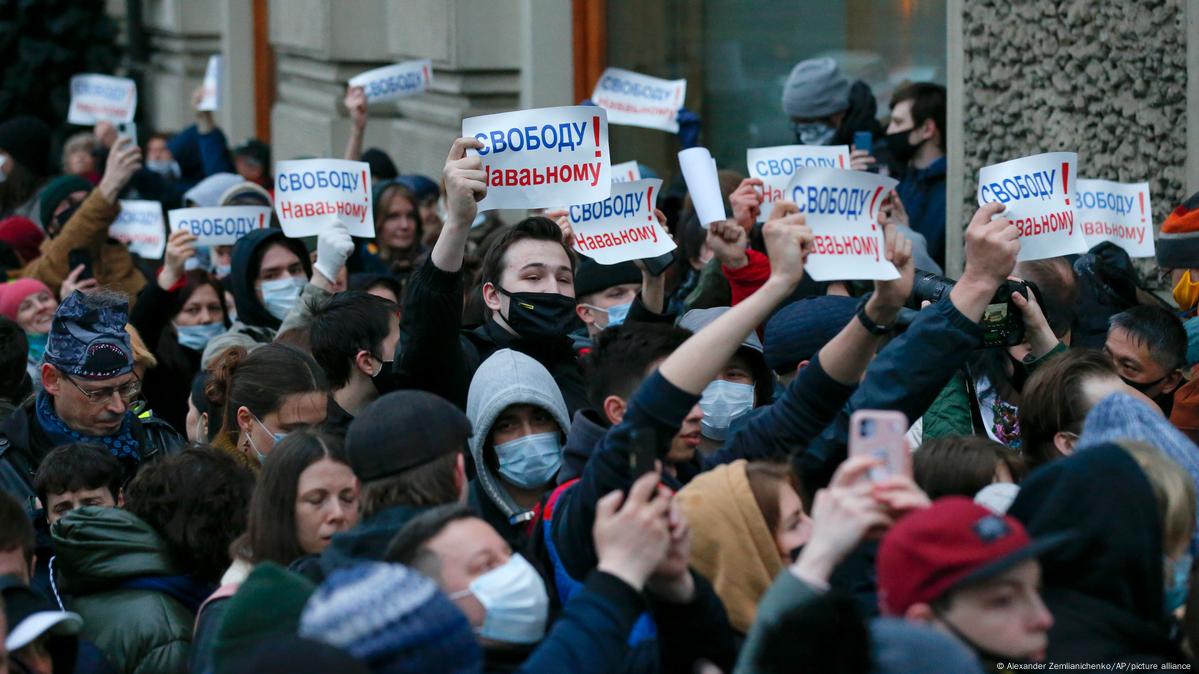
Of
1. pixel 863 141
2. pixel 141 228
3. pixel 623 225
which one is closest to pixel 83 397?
pixel 623 225

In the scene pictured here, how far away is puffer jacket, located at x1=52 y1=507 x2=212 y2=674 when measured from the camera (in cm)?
386

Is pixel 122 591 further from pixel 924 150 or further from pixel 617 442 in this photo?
pixel 924 150

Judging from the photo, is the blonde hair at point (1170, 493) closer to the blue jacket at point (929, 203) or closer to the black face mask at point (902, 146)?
the blue jacket at point (929, 203)

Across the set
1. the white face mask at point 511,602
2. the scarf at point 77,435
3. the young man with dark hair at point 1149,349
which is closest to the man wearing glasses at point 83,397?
the scarf at point 77,435

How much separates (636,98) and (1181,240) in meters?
3.76

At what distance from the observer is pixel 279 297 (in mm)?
6781

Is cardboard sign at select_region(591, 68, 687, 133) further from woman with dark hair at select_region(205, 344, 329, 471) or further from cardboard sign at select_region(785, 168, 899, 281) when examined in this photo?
woman with dark hair at select_region(205, 344, 329, 471)

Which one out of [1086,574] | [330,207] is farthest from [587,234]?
[1086,574]

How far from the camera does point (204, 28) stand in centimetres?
1744

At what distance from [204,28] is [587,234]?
12.7 meters

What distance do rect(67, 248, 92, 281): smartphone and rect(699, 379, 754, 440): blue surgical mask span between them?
462 centimetres

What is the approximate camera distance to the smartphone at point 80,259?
27.0 feet

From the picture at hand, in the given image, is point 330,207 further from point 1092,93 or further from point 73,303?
point 1092,93

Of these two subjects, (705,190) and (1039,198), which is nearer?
(1039,198)
